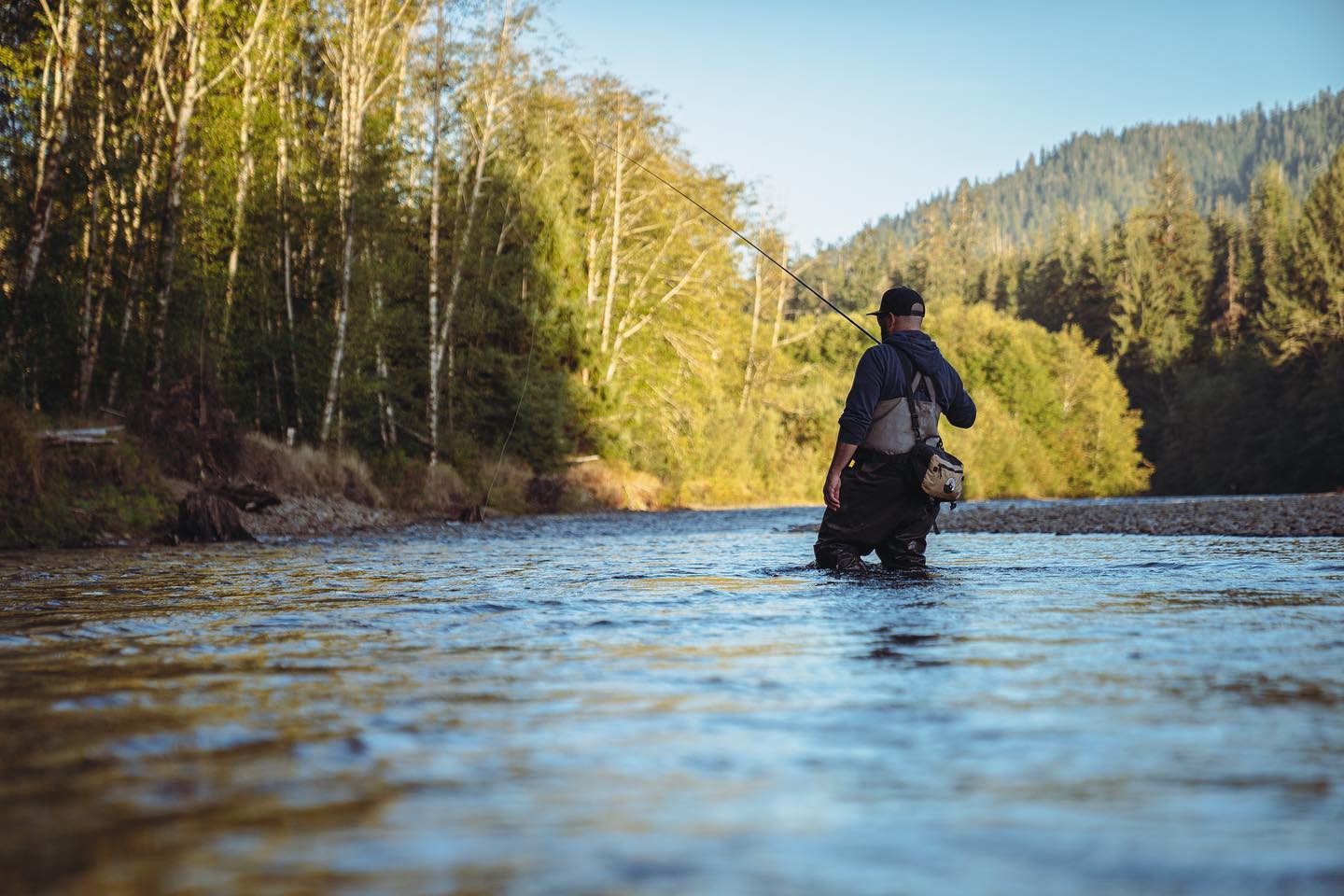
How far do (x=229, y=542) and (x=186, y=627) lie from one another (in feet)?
33.7

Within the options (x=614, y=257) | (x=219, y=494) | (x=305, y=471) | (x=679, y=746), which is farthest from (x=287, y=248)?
(x=679, y=746)

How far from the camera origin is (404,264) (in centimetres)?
2703

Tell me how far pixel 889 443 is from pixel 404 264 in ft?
67.7

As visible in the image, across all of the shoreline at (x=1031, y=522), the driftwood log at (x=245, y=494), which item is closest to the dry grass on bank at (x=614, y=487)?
the shoreline at (x=1031, y=522)

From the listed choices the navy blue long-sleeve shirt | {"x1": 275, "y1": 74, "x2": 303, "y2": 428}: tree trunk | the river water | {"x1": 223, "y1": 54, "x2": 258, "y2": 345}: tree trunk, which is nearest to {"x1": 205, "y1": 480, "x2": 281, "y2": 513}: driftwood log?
{"x1": 223, "y1": 54, "x2": 258, "y2": 345}: tree trunk

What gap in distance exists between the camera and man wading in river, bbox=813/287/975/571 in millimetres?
8031

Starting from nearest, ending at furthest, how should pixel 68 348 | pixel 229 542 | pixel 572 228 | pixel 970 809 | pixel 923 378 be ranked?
pixel 970 809 < pixel 923 378 < pixel 229 542 < pixel 68 348 < pixel 572 228

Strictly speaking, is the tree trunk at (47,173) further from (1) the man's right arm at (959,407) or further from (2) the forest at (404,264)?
(1) the man's right arm at (959,407)

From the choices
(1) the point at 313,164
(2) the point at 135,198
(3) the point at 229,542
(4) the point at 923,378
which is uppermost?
(1) the point at 313,164

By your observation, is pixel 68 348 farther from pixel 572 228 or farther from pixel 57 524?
pixel 572 228

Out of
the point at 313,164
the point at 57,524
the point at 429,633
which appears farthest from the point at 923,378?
the point at 313,164

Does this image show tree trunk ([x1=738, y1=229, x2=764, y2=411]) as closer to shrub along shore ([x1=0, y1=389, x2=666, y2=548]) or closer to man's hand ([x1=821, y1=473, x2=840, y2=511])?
shrub along shore ([x1=0, y1=389, x2=666, y2=548])

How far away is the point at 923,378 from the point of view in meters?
8.29

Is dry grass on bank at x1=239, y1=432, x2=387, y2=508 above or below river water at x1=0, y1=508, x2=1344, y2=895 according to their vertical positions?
above
